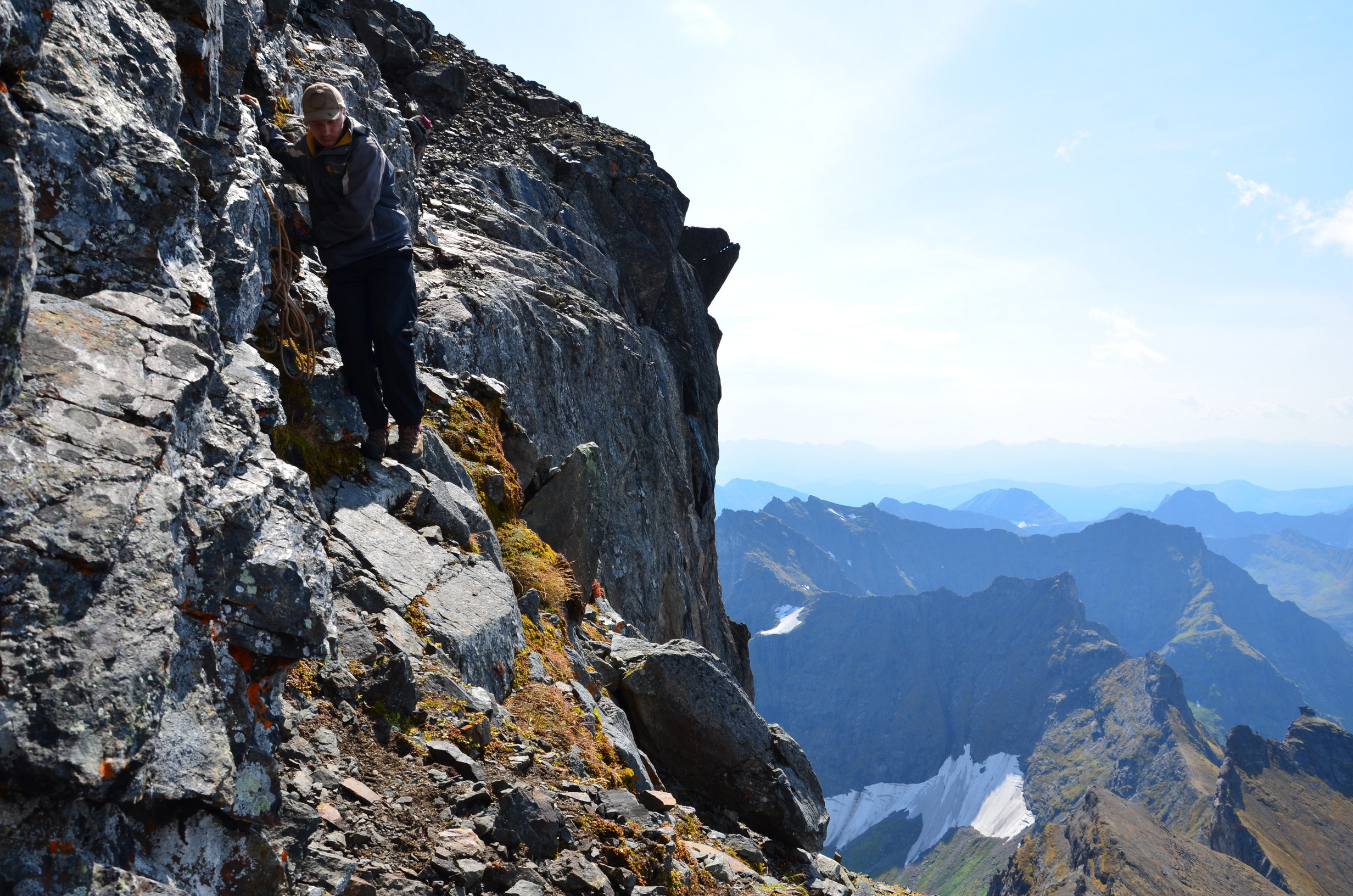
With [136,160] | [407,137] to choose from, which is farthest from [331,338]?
[407,137]

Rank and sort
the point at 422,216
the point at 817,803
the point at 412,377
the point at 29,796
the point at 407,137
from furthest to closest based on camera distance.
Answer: the point at 422,216 < the point at 407,137 < the point at 817,803 < the point at 412,377 < the point at 29,796

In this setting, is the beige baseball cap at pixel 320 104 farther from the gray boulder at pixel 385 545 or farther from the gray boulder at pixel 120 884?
the gray boulder at pixel 120 884

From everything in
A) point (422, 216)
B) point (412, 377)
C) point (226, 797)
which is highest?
point (422, 216)

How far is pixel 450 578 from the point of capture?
10773 millimetres

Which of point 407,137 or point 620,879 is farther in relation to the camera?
point 407,137

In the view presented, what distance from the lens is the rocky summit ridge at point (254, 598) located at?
13.8ft

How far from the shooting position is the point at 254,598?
222 inches

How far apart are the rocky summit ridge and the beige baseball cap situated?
3.71ft

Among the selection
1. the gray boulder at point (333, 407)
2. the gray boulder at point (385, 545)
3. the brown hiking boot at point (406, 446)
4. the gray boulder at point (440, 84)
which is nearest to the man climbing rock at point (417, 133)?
the gray boulder at point (440, 84)

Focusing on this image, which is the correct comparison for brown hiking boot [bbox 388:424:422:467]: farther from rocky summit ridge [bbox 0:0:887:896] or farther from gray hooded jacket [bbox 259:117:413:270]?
gray hooded jacket [bbox 259:117:413:270]

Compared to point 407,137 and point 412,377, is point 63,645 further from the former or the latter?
point 407,137

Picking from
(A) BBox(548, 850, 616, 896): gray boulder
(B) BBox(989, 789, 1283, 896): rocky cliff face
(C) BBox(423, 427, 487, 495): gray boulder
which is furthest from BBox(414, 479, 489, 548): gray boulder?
(B) BBox(989, 789, 1283, 896): rocky cliff face

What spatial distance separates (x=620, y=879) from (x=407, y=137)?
25073 mm

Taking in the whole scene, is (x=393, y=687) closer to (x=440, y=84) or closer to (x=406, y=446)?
(x=406, y=446)
